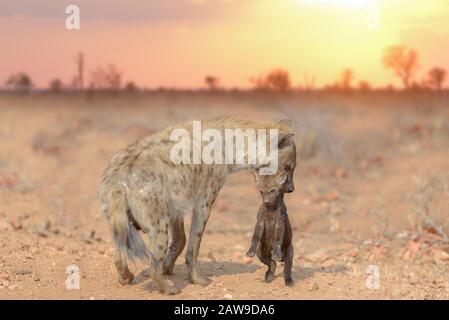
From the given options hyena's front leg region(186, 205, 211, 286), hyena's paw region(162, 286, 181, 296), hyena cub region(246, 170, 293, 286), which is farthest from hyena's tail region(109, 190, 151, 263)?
hyena cub region(246, 170, 293, 286)

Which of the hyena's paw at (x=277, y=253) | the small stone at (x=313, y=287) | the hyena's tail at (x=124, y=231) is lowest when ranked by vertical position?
the small stone at (x=313, y=287)

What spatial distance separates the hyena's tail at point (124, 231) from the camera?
6961mm

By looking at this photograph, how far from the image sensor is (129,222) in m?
7.06

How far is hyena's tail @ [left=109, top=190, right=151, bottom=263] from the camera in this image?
6.96 meters

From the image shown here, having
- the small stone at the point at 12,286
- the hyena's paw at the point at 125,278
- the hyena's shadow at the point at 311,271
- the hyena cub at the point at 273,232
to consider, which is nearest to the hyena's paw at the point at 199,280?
the hyena cub at the point at 273,232

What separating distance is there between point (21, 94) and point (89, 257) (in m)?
30.4

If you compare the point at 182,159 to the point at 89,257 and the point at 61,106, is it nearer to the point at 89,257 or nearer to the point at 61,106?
the point at 89,257

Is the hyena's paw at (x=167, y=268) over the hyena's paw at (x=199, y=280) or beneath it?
over

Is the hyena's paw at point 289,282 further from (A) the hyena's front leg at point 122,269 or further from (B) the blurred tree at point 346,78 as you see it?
(B) the blurred tree at point 346,78

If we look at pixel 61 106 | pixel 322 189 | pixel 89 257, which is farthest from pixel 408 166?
pixel 61 106

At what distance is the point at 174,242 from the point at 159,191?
3.50 feet

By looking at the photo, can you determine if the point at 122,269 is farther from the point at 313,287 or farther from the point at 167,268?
the point at 313,287

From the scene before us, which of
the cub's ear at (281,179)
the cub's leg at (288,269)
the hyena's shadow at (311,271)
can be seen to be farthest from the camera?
the hyena's shadow at (311,271)

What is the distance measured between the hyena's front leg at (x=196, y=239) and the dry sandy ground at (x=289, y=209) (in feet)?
0.39
